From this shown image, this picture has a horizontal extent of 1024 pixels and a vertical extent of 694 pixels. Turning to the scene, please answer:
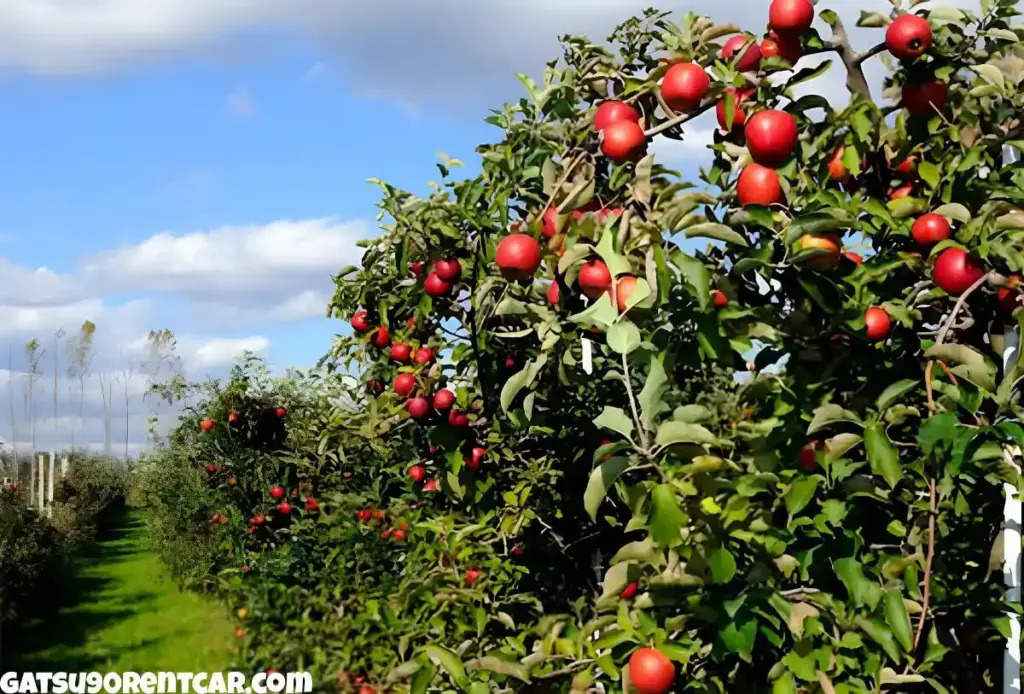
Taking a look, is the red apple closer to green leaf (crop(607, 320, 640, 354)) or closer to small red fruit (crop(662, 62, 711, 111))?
small red fruit (crop(662, 62, 711, 111))

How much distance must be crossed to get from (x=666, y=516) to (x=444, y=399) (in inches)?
80.9

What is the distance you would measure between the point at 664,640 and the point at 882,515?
64 centimetres

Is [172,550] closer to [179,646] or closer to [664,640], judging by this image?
[179,646]

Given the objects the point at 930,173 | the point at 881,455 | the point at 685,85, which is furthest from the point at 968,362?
the point at 685,85

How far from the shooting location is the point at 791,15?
228cm

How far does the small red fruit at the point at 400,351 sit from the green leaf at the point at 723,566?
8.67 feet

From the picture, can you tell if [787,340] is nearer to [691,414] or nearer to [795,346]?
[795,346]

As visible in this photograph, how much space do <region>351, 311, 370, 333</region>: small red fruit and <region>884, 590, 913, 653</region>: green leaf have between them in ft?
9.97

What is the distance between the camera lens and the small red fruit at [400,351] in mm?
4328

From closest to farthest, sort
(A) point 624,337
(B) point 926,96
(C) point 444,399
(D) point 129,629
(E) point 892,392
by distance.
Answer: (A) point 624,337 < (E) point 892,392 < (B) point 926,96 < (C) point 444,399 < (D) point 129,629

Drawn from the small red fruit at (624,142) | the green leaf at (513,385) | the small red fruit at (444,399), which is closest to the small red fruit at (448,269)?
the small red fruit at (444,399)

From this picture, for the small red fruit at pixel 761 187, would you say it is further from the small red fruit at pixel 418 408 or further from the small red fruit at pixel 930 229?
the small red fruit at pixel 418 408

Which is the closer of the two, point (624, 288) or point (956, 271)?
point (624, 288)

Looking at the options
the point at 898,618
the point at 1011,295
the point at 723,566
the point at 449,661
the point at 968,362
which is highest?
the point at 1011,295
